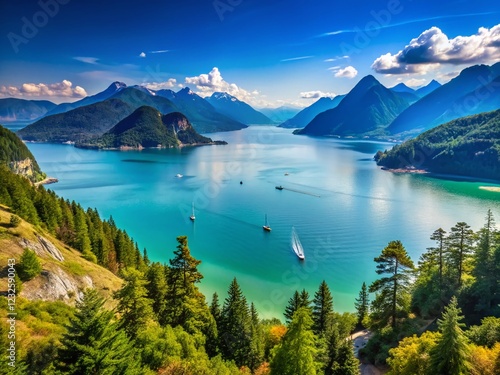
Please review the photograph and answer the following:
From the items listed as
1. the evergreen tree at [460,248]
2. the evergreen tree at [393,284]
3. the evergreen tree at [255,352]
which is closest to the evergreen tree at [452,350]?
the evergreen tree at [393,284]

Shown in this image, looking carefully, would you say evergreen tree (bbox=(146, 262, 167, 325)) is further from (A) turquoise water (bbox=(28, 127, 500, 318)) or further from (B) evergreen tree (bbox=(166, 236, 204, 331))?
(A) turquoise water (bbox=(28, 127, 500, 318))

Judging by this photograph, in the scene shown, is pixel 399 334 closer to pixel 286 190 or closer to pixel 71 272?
pixel 71 272

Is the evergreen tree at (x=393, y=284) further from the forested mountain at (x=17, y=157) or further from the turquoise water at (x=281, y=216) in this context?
the forested mountain at (x=17, y=157)

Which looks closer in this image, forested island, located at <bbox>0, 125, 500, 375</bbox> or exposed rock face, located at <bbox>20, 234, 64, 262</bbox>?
forested island, located at <bbox>0, 125, 500, 375</bbox>

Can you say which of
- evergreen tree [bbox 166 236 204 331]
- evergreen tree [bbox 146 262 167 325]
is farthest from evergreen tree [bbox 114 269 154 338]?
evergreen tree [bbox 146 262 167 325]

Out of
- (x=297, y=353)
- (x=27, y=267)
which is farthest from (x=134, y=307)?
(x=297, y=353)

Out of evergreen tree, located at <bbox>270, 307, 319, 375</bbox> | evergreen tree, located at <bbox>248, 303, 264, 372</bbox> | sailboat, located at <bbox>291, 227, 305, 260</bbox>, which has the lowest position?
sailboat, located at <bbox>291, 227, 305, 260</bbox>

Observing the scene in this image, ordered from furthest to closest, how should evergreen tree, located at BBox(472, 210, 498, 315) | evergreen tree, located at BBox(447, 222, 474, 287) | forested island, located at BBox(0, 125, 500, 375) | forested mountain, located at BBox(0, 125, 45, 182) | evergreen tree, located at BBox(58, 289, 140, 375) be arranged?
1. forested mountain, located at BBox(0, 125, 45, 182)
2. evergreen tree, located at BBox(447, 222, 474, 287)
3. evergreen tree, located at BBox(472, 210, 498, 315)
4. forested island, located at BBox(0, 125, 500, 375)
5. evergreen tree, located at BBox(58, 289, 140, 375)
